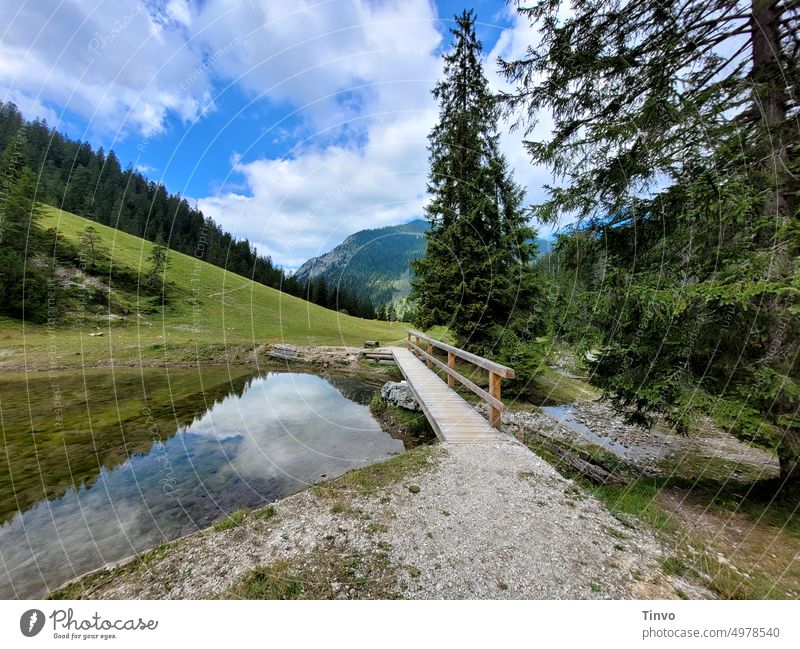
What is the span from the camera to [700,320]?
400cm

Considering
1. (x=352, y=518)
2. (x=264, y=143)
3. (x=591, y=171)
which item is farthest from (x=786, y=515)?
(x=264, y=143)

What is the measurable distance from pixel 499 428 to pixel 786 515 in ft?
13.0

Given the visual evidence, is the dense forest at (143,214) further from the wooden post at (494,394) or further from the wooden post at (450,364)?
the wooden post at (494,394)

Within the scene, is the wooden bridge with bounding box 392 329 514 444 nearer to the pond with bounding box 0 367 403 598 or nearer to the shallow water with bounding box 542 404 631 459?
the pond with bounding box 0 367 403 598

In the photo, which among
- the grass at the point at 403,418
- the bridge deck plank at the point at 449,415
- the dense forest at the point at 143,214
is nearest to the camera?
the bridge deck plank at the point at 449,415

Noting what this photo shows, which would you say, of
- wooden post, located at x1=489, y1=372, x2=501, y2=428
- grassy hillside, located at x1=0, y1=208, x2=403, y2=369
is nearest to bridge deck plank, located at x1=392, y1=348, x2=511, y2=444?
wooden post, located at x1=489, y1=372, x2=501, y2=428

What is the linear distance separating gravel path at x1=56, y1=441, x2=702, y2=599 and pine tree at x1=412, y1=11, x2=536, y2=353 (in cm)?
727

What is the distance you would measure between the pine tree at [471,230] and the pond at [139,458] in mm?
5244

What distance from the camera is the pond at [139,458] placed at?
14.3 feet

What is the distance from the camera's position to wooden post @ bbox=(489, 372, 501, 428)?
6.07 m

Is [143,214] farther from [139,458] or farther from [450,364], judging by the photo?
[450,364]

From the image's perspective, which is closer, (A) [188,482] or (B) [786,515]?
(B) [786,515]

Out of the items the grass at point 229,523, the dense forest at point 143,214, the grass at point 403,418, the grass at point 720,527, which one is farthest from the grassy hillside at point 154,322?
the grass at point 720,527

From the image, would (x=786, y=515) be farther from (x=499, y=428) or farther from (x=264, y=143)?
(x=264, y=143)
